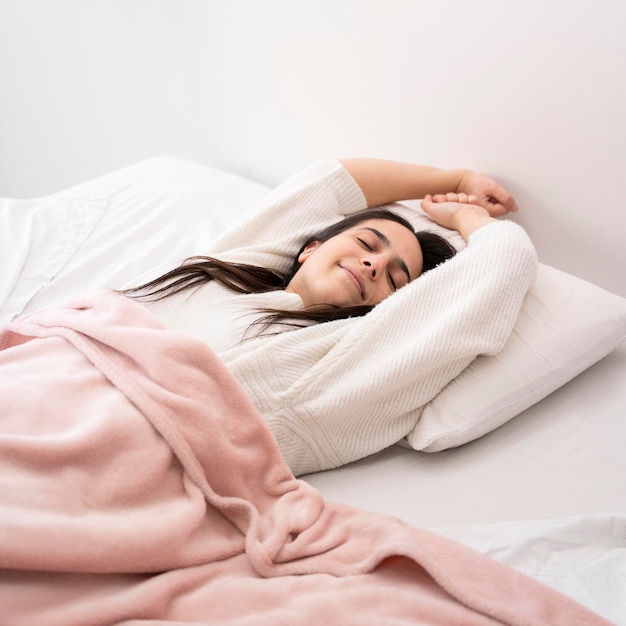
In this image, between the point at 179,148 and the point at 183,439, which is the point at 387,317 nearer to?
the point at 183,439

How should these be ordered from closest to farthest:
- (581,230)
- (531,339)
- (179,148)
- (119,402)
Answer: (119,402) → (531,339) → (581,230) → (179,148)

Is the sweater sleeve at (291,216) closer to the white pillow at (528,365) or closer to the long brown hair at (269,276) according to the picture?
the long brown hair at (269,276)

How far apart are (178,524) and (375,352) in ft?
1.44

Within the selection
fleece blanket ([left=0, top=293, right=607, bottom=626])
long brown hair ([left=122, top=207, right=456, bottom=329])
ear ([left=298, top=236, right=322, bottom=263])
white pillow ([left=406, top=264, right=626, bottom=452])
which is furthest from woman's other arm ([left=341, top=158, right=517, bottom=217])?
fleece blanket ([left=0, top=293, right=607, bottom=626])

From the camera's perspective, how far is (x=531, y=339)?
111 cm

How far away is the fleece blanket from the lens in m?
0.71

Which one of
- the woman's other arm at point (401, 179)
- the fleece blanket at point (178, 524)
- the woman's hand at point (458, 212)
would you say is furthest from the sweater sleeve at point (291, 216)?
the fleece blanket at point (178, 524)

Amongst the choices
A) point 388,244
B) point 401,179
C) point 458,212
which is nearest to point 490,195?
point 458,212

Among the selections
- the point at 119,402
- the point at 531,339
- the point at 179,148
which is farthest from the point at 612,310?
the point at 179,148

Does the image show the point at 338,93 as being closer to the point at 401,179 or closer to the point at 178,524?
the point at 401,179

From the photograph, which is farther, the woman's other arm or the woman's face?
the woman's other arm

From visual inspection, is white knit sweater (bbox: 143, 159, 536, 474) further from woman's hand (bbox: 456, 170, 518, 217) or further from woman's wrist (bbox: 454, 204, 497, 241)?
woman's hand (bbox: 456, 170, 518, 217)

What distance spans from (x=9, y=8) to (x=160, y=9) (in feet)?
1.87

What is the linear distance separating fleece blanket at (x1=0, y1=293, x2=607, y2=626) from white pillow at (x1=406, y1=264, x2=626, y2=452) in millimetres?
257
